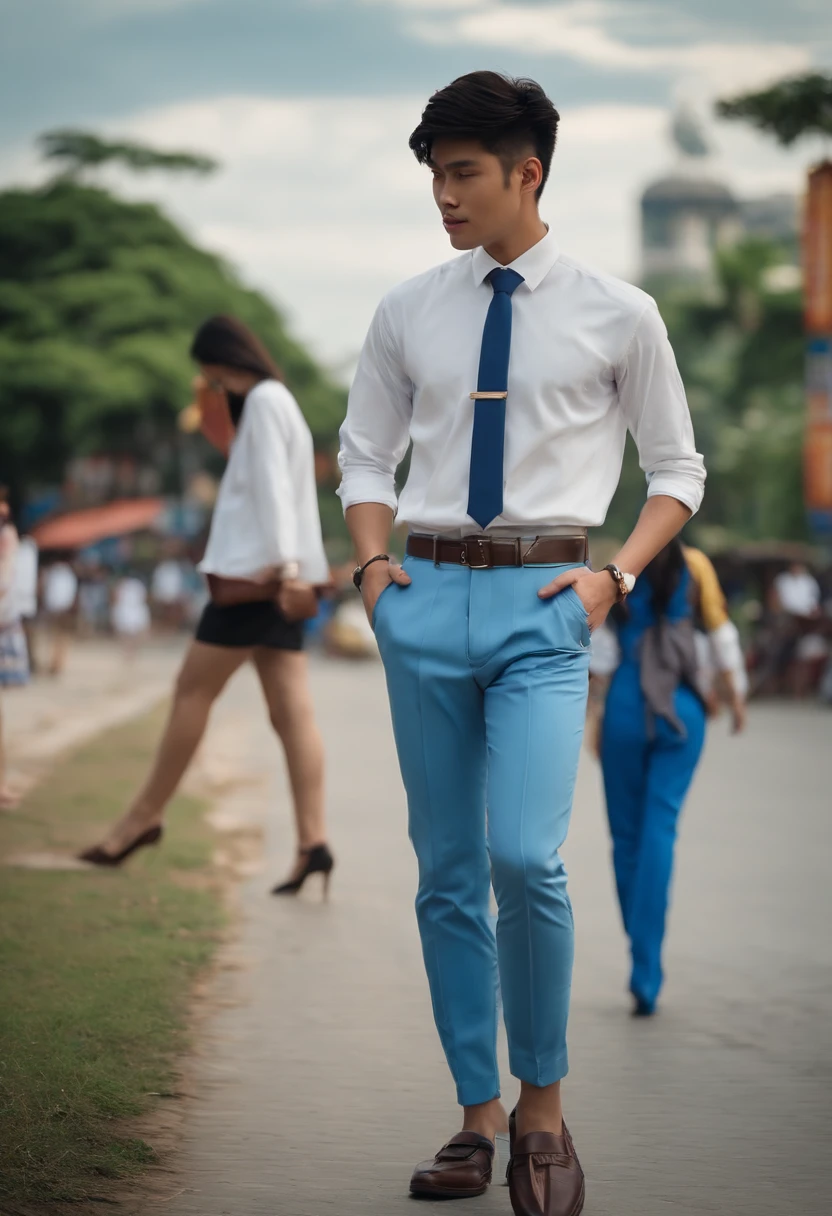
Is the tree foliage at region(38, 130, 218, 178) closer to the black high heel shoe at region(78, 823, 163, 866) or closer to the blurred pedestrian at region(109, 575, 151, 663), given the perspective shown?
the blurred pedestrian at region(109, 575, 151, 663)

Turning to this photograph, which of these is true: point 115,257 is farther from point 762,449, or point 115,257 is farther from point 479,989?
point 479,989

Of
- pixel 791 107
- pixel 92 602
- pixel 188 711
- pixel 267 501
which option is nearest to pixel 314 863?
pixel 188 711

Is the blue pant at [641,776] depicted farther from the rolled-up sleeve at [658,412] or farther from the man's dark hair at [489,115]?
the man's dark hair at [489,115]

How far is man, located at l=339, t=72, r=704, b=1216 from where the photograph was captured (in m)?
3.69

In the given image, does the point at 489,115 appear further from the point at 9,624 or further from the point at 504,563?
the point at 9,624

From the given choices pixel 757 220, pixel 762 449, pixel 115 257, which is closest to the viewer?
pixel 115 257

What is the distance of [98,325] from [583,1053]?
42045mm

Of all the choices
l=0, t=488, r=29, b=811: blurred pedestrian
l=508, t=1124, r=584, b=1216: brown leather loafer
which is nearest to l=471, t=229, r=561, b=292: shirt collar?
l=508, t=1124, r=584, b=1216: brown leather loafer

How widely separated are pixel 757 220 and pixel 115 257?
112 metres

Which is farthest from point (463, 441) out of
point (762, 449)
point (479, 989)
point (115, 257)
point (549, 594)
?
point (762, 449)

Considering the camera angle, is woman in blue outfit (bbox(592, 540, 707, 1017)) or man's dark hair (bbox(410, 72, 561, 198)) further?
woman in blue outfit (bbox(592, 540, 707, 1017))

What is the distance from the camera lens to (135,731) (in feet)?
48.9

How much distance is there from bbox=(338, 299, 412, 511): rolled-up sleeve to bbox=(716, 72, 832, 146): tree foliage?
58.6 feet

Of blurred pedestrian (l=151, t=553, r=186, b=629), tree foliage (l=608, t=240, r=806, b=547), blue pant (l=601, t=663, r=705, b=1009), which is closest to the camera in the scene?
blue pant (l=601, t=663, r=705, b=1009)
